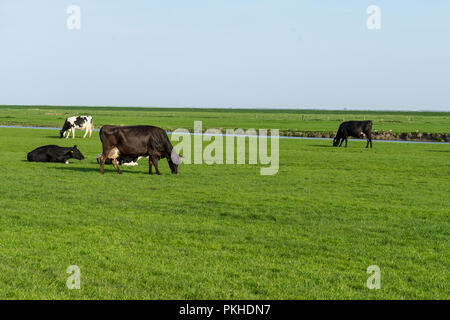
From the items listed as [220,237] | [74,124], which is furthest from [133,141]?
[74,124]

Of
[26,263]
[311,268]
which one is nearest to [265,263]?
[311,268]

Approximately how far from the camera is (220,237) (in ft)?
33.7

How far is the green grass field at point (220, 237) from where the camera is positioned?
7387 mm

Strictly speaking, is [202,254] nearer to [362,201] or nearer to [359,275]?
[359,275]

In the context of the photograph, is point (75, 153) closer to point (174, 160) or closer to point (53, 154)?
point (53, 154)

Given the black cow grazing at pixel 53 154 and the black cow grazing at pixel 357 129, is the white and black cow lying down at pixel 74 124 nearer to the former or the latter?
the black cow grazing at pixel 53 154

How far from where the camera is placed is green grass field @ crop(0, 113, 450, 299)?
24.2 ft

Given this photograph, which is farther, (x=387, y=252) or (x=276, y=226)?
(x=276, y=226)

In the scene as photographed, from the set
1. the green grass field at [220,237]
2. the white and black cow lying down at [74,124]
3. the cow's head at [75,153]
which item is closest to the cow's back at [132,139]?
the green grass field at [220,237]

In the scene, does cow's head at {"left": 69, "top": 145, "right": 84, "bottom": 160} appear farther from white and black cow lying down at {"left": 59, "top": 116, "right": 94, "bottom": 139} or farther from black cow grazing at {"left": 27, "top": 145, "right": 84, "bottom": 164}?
white and black cow lying down at {"left": 59, "top": 116, "right": 94, "bottom": 139}

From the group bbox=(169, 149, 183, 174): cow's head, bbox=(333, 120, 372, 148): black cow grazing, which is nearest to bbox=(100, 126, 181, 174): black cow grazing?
bbox=(169, 149, 183, 174): cow's head

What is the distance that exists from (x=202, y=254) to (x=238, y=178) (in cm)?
1151

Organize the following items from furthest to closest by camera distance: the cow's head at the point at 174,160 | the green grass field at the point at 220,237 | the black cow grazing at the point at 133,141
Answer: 1. the cow's head at the point at 174,160
2. the black cow grazing at the point at 133,141
3. the green grass field at the point at 220,237

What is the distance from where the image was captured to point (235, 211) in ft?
42.8
